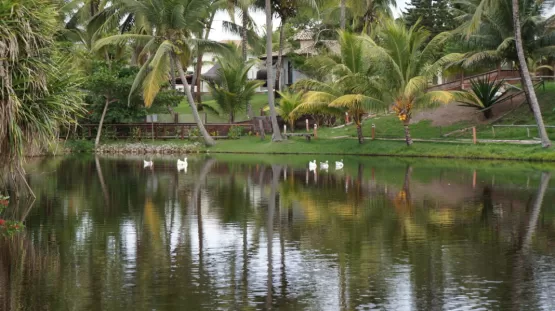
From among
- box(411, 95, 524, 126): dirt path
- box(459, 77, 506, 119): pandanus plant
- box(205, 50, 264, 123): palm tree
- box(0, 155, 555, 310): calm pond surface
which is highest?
box(205, 50, 264, 123): palm tree

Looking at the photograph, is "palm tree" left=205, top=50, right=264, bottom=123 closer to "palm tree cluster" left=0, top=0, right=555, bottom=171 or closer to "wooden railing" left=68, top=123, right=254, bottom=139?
"palm tree cluster" left=0, top=0, right=555, bottom=171

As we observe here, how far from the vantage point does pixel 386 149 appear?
4203 cm

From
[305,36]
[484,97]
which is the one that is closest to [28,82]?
[484,97]

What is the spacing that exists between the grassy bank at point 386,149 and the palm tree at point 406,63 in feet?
5.86

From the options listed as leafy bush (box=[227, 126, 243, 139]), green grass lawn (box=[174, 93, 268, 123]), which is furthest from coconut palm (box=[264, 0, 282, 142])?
green grass lawn (box=[174, 93, 268, 123])

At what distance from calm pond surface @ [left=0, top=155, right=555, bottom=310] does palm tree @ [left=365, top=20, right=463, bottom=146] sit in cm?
1158

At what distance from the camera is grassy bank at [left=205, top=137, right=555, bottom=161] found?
119 ft

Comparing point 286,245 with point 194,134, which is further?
point 194,134

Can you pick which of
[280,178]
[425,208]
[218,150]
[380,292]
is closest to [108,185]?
[280,178]

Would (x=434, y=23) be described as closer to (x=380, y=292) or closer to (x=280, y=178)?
(x=280, y=178)

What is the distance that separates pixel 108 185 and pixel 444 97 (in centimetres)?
1755

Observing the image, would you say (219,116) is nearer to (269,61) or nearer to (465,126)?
(269,61)

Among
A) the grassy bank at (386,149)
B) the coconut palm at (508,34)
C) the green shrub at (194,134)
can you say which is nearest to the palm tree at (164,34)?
the grassy bank at (386,149)

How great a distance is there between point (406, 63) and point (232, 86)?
1676 cm
